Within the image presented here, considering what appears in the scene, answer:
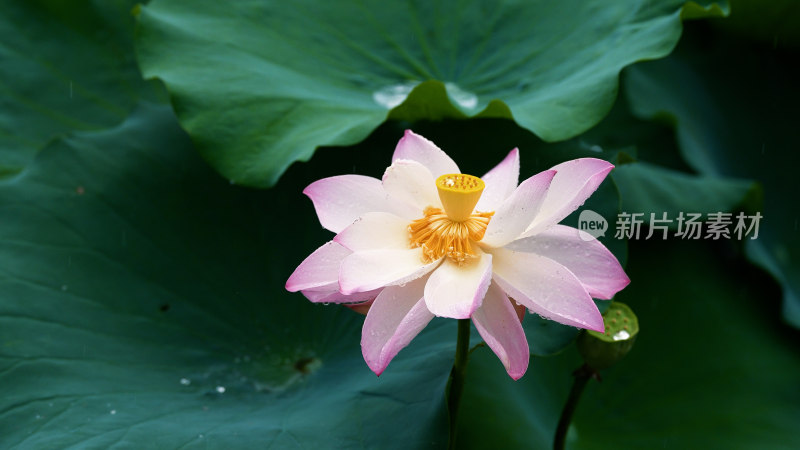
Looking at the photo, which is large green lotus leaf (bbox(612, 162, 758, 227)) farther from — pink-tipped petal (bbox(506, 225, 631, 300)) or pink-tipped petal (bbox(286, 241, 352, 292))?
pink-tipped petal (bbox(286, 241, 352, 292))

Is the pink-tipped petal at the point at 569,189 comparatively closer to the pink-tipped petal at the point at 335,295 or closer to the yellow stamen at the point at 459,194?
the yellow stamen at the point at 459,194

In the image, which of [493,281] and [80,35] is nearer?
[493,281]

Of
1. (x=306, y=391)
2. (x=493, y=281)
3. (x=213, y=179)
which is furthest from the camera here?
(x=213, y=179)

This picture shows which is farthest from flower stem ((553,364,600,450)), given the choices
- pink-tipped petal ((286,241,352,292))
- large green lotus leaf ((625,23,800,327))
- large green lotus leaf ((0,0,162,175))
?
large green lotus leaf ((0,0,162,175))

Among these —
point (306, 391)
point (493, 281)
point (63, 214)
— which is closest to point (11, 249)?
point (63, 214)

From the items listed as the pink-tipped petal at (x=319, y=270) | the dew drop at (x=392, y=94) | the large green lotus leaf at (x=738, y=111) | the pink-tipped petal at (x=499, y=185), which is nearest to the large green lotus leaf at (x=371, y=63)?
the dew drop at (x=392, y=94)

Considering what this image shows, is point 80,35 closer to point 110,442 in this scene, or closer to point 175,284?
point 175,284

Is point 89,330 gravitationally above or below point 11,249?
below
